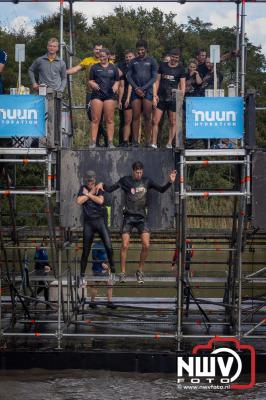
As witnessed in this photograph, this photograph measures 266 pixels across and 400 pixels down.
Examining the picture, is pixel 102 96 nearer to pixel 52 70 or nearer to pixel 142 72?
pixel 142 72

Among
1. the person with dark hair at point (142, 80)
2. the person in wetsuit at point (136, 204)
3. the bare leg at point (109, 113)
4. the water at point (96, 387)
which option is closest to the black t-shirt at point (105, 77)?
the bare leg at point (109, 113)

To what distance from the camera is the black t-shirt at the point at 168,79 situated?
1936 centimetres

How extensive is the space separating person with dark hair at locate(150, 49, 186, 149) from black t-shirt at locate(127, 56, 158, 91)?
10.9 inches

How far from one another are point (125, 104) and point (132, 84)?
55cm

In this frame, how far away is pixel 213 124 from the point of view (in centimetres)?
1712

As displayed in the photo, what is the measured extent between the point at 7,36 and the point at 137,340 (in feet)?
121

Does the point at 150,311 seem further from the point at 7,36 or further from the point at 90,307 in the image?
the point at 7,36

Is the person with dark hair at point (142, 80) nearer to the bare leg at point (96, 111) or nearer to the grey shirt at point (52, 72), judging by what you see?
the bare leg at point (96, 111)

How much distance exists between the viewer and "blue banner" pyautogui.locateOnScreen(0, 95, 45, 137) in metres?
17.3

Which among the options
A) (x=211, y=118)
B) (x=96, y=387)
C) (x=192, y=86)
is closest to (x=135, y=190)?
(x=211, y=118)

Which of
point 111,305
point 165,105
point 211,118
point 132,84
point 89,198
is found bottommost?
point 111,305

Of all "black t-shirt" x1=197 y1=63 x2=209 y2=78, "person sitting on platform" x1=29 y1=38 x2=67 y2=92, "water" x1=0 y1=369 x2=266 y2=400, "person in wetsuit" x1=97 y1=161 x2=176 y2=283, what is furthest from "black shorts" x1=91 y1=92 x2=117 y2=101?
"water" x1=0 y1=369 x2=266 y2=400

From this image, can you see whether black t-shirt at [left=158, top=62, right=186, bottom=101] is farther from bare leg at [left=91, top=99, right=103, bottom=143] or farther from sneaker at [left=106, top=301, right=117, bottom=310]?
sneaker at [left=106, top=301, right=117, bottom=310]

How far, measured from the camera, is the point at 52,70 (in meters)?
18.8
